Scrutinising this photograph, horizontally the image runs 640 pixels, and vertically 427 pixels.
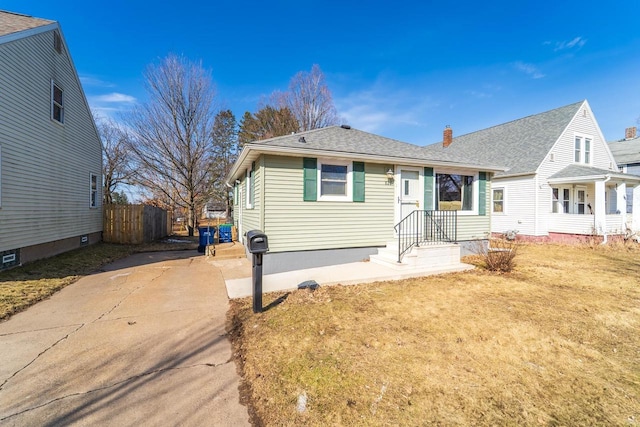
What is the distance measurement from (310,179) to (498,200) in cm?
1301

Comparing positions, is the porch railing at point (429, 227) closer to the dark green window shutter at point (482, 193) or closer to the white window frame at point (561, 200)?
the dark green window shutter at point (482, 193)

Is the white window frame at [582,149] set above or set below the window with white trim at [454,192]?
above

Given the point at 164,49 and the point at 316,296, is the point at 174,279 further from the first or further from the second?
the point at 164,49

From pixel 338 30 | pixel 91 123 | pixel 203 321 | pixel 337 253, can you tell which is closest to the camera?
pixel 203 321

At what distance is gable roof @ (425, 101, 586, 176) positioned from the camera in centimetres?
1351

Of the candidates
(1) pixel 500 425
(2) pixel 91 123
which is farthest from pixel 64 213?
(1) pixel 500 425

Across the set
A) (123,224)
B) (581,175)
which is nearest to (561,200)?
(581,175)

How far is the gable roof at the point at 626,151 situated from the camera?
750 inches

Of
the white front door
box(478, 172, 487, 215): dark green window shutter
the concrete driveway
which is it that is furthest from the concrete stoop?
the concrete driveway

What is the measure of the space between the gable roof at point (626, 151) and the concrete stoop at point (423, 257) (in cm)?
2252

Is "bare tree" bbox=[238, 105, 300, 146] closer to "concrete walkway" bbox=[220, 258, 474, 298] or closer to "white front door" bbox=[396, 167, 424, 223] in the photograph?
"white front door" bbox=[396, 167, 424, 223]

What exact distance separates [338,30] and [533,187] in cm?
1215

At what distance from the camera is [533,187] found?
13.0 metres

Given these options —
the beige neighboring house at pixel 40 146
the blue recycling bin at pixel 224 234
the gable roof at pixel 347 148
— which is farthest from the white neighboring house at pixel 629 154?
the beige neighboring house at pixel 40 146
